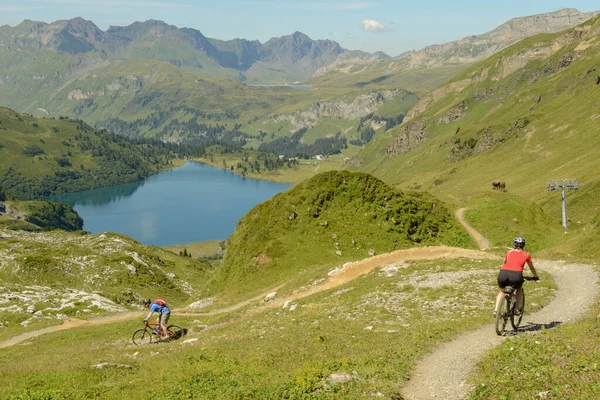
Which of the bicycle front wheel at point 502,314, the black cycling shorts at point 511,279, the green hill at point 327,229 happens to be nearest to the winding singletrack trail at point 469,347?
the bicycle front wheel at point 502,314

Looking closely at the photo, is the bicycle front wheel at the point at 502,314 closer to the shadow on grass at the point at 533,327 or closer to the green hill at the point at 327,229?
the shadow on grass at the point at 533,327

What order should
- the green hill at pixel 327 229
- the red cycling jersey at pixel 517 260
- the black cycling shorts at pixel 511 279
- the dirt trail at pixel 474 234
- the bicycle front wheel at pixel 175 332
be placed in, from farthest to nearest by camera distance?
1. the dirt trail at pixel 474 234
2. the green hill at pixel 327 229
3. the bicycle front wheel at pixel 175 332
4. the red cycling jersey at pixel 517 260
5. the black cycling shorts at pixel 511 279

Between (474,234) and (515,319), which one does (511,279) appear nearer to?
(515,319)

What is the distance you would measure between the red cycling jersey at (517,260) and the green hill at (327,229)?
42.0 m

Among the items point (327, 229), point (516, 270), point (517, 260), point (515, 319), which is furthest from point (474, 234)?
point (516, 270)

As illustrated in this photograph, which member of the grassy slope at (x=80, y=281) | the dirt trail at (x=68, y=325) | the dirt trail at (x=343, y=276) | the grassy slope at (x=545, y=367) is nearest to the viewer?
the grassy slope at (x=545, y=367)

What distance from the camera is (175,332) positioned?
37812 mm

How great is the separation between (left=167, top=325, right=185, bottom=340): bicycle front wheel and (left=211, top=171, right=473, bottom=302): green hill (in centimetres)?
2409

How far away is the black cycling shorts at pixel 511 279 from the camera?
2188 cm

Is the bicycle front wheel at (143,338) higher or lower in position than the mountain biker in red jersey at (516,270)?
lower

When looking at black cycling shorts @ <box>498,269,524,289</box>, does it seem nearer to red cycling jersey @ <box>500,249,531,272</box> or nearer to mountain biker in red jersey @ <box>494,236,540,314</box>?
mountain biker in red jersey @ <box>494,236,540,314</box>

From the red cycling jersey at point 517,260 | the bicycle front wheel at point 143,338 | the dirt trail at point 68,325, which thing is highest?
the red cycling jersey at point 517,260

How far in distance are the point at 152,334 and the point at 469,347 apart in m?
23.5

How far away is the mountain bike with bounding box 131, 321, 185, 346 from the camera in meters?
35.6
